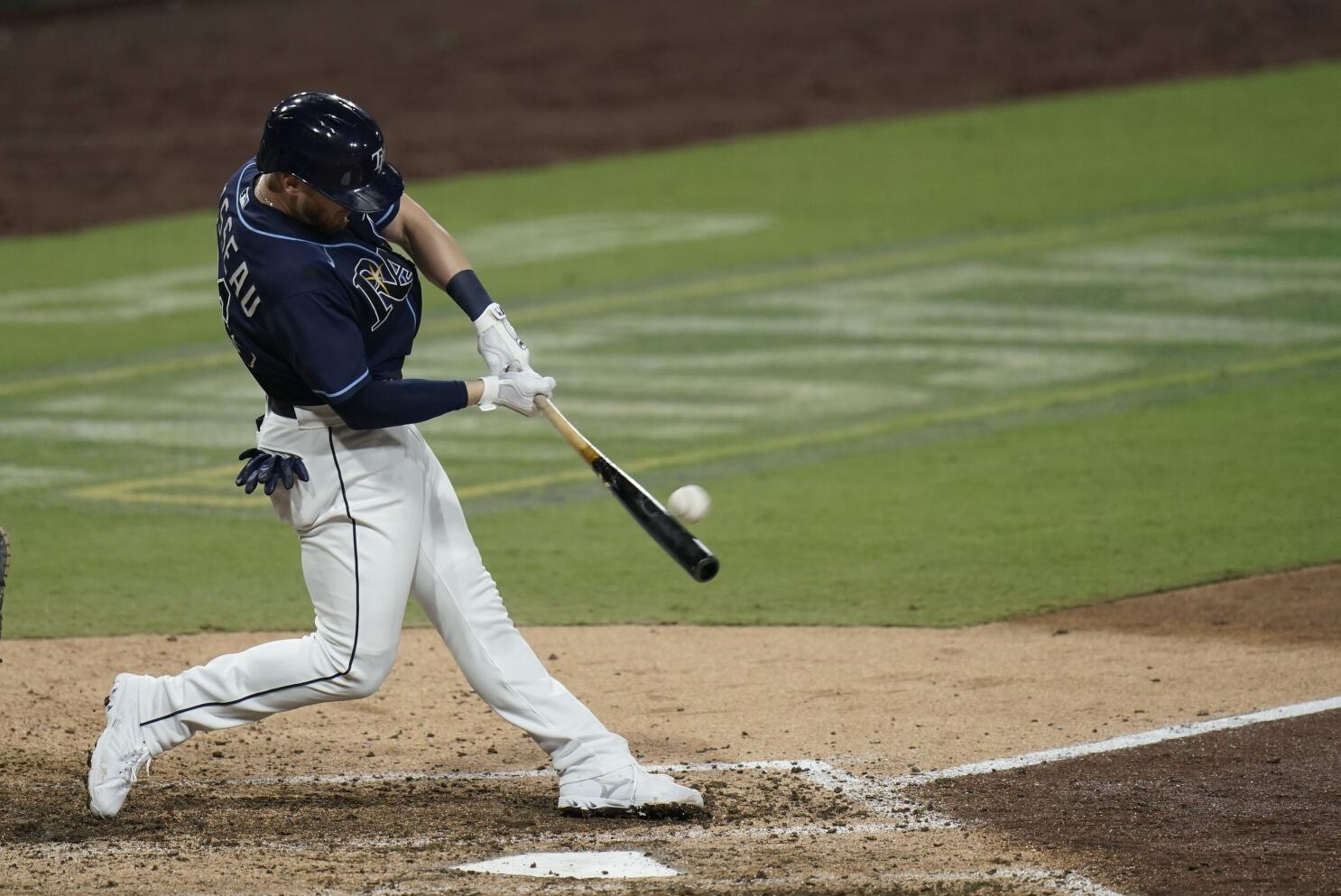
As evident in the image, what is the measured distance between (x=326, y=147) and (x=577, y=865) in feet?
5.65

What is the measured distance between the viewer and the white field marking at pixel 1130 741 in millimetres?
5605

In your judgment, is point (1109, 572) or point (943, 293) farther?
point (943, 293)

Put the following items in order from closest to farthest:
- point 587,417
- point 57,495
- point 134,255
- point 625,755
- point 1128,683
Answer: point 625,755, point 1128,683, point 57,495, point 587,417, point 134,255

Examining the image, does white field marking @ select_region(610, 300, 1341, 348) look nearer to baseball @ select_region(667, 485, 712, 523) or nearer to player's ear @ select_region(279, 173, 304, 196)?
baseball @ select_region(667, 485, 712, 523)

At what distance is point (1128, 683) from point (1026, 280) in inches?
310

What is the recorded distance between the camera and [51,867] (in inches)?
193

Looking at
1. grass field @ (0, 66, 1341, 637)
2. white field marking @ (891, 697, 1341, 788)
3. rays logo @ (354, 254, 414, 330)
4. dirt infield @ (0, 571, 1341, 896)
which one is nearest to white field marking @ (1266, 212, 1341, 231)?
grass field @ (0, 66, 1341, 637)

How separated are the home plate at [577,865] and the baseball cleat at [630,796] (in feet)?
0.88

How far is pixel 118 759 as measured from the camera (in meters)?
5.21

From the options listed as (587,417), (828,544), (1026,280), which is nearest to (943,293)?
(1026,280)

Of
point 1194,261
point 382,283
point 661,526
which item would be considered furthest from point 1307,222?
point 382,283

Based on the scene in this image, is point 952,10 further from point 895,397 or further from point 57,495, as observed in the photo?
point 57,495

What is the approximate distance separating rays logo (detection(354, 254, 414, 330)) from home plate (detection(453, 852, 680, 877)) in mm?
1284

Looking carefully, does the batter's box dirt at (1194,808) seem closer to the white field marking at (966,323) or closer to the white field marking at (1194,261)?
the white field marking at (966,323)
